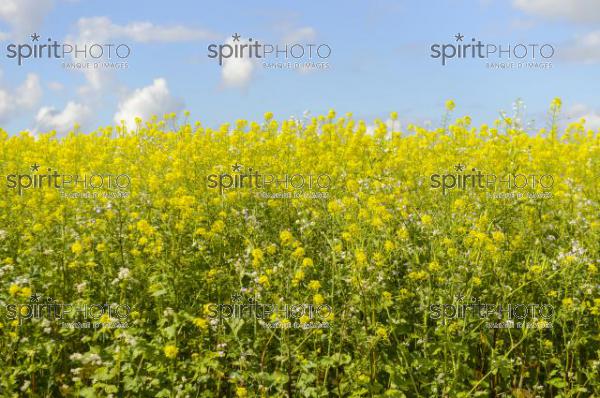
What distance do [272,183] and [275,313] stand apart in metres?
3.43

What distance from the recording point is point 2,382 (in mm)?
3744

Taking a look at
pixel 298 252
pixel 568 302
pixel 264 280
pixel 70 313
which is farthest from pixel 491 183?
pixel 70 313

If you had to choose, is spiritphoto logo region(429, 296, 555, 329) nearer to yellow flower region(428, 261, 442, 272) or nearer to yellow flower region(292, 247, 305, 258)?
yellow flower region(428, 261, 442, 272)

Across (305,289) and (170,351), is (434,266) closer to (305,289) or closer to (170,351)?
(305,289)

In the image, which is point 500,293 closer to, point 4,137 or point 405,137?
point 405,137

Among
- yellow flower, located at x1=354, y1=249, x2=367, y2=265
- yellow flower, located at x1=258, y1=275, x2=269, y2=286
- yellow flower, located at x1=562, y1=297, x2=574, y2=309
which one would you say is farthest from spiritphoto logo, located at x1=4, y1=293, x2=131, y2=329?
yellow flower, located at x1=562, y1=297, x2=574, y2=309

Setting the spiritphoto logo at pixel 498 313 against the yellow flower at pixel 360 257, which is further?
the spiritphoto logo at pixel 498 313

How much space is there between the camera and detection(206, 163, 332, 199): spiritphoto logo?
6.51 metres

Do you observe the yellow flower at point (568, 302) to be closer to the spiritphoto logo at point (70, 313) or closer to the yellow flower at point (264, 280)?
the yellow flower at point (264, 280)

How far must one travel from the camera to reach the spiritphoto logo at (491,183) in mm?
6032

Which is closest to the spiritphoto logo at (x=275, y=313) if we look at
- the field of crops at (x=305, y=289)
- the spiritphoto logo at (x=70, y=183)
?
the field of crops at (x=305, y=289)

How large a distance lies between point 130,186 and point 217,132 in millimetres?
2977

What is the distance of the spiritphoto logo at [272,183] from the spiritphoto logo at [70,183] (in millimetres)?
1080

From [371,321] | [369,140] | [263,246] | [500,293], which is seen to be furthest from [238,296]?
[369,140]
